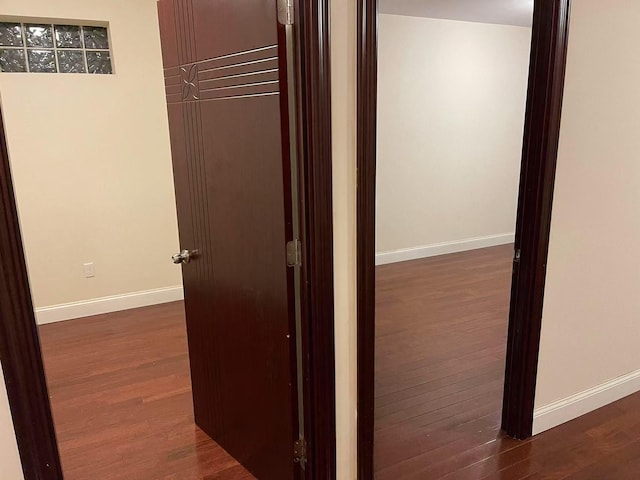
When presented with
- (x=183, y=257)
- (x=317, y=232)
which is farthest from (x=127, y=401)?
(x=317, y=232)

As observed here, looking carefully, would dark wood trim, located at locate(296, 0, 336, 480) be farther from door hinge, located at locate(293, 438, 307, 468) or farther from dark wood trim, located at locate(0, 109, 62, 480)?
dark wood trim, located at locate(0, 109, 62, 480)

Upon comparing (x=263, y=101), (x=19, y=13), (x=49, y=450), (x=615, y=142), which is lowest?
(x=49, y=450)

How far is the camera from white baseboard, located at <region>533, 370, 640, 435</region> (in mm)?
2305

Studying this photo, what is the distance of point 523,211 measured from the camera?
206 centimetres

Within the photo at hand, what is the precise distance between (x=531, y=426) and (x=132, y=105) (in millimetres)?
3355

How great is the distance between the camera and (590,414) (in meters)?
2.45

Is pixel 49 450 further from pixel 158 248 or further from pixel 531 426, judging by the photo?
pixel 158 248

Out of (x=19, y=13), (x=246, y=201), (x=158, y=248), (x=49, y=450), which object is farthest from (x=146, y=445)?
(x=19, y=13)

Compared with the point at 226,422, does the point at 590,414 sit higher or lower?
lower

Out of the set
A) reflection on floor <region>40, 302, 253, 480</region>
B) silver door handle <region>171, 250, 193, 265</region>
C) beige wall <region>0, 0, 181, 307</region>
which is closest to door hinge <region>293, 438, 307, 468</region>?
reflection on floor <region>40, 302, 253, 480</region>

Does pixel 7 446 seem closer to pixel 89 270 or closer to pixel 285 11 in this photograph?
pixel 285 11

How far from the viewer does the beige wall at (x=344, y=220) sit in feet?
4.87

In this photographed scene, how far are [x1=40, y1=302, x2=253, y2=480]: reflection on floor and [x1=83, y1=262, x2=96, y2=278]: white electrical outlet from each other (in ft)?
1.12

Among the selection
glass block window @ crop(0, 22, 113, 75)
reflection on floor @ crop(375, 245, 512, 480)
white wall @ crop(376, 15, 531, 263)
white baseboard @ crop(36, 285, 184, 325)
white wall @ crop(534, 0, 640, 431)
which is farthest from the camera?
white wall @ crop(376, 15, 531, 263)
